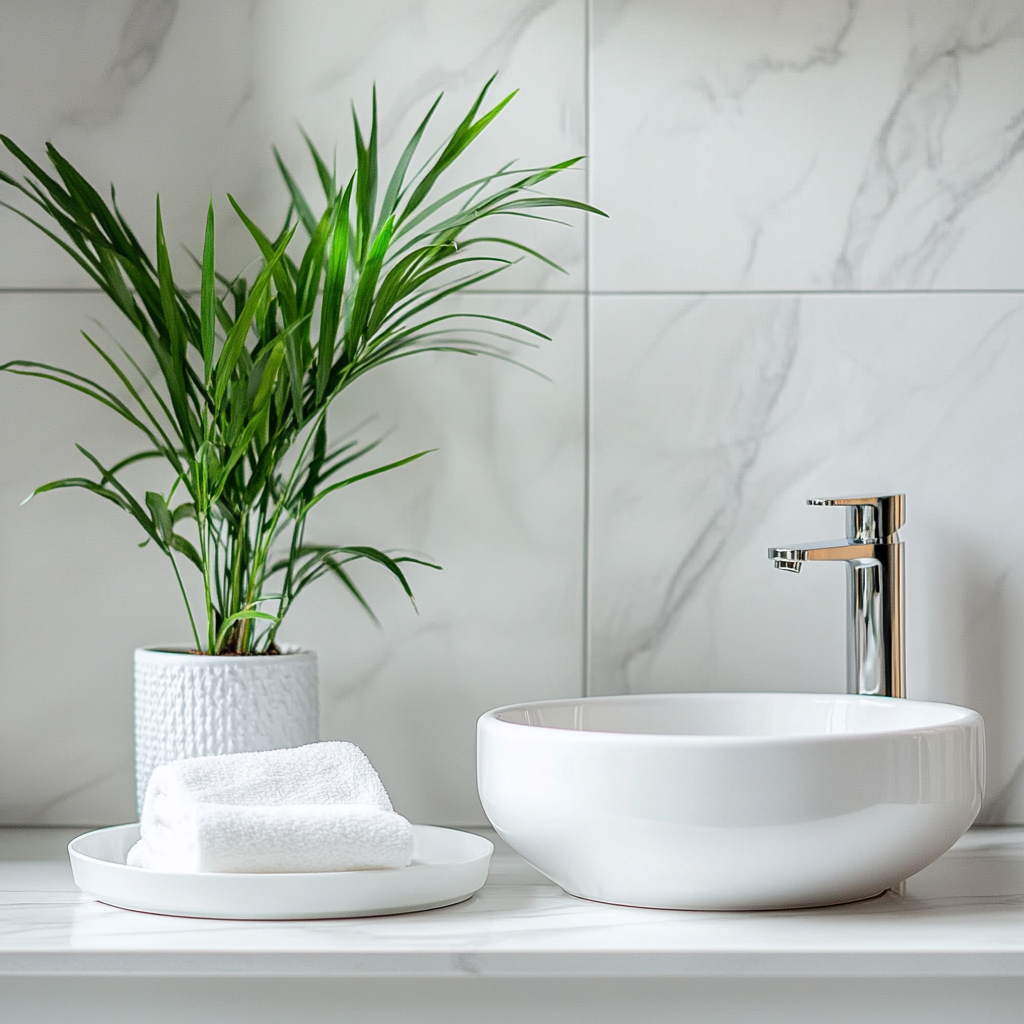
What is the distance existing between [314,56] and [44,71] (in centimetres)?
25

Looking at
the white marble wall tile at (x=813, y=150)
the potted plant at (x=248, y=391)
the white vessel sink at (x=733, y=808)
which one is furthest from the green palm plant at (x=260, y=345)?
the white vessel sink at (x=733, y=808)

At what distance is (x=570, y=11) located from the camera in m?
1.07

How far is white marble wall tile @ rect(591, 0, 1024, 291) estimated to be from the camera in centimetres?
107

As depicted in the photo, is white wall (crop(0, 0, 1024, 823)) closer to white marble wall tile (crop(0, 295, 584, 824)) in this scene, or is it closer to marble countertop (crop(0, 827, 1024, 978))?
white marble wall tile (crop(0, 295, 584, 824))

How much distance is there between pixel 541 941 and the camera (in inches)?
26.6

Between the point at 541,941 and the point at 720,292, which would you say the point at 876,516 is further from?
the point at 541,941

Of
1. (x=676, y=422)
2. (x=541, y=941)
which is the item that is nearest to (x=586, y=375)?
(x=676, y=422)

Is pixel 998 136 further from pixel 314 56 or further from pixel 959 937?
pixel 959 937

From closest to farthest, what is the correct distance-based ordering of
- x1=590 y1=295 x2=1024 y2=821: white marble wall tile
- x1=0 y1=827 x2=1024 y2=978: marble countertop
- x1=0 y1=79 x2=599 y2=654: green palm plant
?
x1=0 y1=827 x2=1024 y2=978: marble countertop
x1=0 y1=79 x2=599 y2=654: green palm plant
x1=590 y1=295 x2=1024 y2=821: white marble wall tile

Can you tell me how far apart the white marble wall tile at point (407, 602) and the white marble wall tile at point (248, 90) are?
0.12 meters

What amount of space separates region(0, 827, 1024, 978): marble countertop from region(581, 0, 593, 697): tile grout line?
0.32m

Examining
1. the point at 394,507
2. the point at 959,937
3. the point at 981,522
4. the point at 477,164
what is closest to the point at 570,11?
the point at 477,164

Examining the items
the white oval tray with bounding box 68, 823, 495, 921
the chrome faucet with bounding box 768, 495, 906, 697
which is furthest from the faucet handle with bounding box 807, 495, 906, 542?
the white oval tray with bounding box 68, 823, 495, 921

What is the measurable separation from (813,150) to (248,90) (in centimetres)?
52
